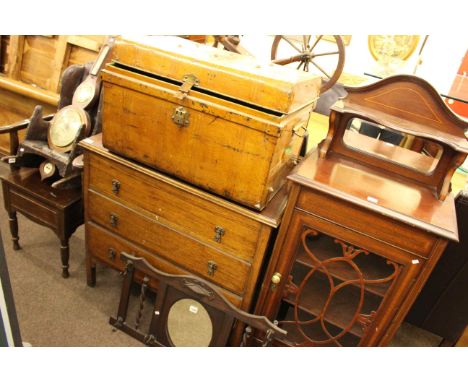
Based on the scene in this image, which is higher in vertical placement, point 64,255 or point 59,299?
point 64,255

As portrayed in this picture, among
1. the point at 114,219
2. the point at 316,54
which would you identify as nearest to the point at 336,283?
the point at 114,219

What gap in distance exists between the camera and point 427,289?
1908mm

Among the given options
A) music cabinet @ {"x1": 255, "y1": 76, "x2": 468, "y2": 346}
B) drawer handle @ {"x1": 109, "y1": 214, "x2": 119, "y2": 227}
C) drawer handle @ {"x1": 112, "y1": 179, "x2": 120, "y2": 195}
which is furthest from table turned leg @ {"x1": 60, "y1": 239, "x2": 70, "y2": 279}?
music cabinet @ {"x1": 255, "y1": 76, "x2": 468, "y2": 346}

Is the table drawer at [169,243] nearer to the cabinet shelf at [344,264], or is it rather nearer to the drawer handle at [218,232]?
the drawer handle at [218,232]

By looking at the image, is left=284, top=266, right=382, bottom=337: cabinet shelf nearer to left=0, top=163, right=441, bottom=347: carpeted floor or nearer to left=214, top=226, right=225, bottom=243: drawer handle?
left=214, top=226, right=225, bottom=243: drawer handle

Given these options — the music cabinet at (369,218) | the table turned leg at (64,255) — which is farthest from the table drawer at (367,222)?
the table turned leg at (64,255)

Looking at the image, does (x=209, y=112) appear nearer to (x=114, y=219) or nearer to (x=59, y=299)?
(x=114, y=219)

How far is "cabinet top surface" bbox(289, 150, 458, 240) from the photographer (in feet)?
3.78

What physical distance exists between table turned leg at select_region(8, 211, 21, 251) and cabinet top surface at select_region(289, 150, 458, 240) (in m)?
1.85

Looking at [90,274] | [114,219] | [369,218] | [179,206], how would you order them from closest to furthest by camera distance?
[369,218]
[179,206]
[114,219]
[90,274]

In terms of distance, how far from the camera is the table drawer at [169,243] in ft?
5.13

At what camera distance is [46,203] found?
2041 mm

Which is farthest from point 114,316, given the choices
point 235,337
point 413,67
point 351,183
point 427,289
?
point 413,67

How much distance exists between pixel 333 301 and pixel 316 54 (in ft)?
4.38
